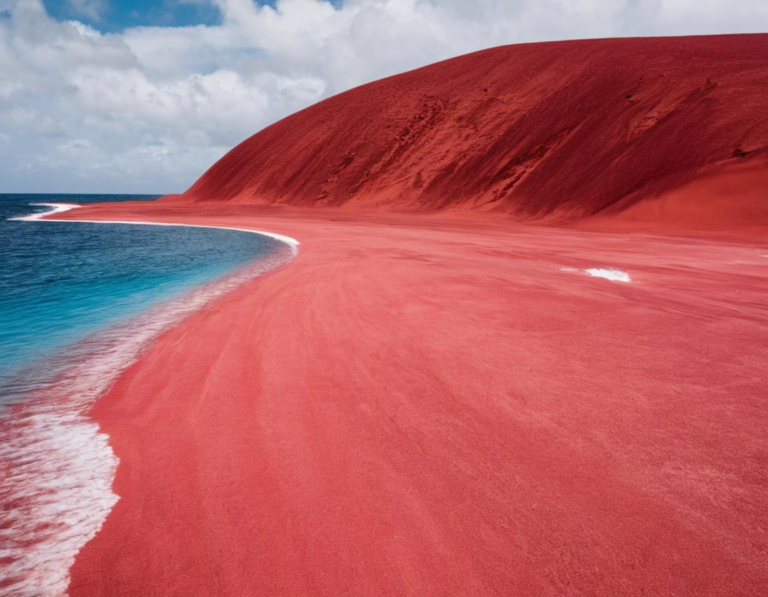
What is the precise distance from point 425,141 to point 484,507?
54.5 metres

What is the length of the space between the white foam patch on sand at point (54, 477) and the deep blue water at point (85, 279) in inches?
28.2

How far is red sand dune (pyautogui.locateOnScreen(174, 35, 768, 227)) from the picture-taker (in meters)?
28.1

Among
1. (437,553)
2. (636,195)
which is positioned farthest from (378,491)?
(636,195)

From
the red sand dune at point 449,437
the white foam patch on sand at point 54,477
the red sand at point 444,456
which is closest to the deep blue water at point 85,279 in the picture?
the white foam patch on sand at point 54,477

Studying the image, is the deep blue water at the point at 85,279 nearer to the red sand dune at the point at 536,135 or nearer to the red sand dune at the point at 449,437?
the red sand dune at the point at 449,437

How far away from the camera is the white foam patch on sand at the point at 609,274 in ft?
33.7

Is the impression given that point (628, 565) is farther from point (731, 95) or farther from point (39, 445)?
point (731, 95)

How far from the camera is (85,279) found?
14078 mm

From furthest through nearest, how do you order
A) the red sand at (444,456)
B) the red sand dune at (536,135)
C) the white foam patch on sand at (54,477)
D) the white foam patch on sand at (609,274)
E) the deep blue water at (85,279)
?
the red sand dune at (536,135)
the white foam patch on sand at (609,274)
the deep blue water at (85,279)
the white foam patch on sand at (54,477)
the red sand at (444,456)

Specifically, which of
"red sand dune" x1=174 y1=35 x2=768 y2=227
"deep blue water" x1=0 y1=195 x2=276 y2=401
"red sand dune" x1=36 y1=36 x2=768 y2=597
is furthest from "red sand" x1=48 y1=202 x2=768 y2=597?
"red sand dune" x1=174 y1=35 x2=768 y2=227

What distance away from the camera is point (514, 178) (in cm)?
3991

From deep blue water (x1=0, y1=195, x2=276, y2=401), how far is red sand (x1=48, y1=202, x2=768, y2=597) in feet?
7.30

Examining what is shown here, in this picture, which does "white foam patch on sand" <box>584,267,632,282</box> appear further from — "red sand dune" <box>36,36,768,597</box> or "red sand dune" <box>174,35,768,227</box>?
"red sand dune" <box>174,35,768,227</box>

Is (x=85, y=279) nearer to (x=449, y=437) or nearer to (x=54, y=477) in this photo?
(x=54, y=477)
